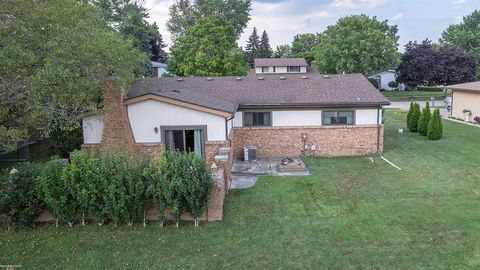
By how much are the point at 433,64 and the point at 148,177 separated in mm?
50021

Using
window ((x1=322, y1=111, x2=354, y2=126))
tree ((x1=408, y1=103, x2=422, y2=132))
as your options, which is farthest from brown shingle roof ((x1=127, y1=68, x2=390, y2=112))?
tree ((x1=408, y1=103, x2=422, y2=132))

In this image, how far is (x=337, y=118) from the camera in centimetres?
1780

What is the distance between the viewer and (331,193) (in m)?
12.3

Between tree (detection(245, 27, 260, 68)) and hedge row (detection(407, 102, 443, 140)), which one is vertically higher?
tree (detection(245, 27, 260, 68))

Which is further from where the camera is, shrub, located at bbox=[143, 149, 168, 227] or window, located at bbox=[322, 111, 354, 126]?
window, located at bbox=[322, 111, 354, 126]

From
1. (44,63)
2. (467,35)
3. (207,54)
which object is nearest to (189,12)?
(207,54)

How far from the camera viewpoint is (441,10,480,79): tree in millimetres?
64250

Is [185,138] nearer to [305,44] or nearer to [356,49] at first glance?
[356,49]

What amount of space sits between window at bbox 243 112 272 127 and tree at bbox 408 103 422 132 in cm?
1050

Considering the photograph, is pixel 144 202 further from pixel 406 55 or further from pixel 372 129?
pixel 406 55

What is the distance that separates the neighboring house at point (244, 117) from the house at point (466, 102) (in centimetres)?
1090

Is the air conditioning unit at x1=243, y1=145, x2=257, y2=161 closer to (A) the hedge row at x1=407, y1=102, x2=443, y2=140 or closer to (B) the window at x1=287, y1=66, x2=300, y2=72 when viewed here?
(A) the hedge row at x1=407, y1=102, x2=443, y2=140

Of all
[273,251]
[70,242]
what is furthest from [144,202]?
[273,251]

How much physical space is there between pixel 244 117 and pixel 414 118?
1147cm
